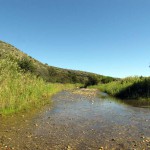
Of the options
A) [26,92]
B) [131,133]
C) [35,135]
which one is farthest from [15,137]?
[26,92]

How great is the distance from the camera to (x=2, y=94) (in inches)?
711

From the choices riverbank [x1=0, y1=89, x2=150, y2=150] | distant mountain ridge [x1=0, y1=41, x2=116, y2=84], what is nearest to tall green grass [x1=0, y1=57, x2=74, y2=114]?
riverbank [x1=0, y1=89, x2=150, y2=150]

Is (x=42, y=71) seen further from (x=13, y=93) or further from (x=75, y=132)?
→ (x=75, y=132)

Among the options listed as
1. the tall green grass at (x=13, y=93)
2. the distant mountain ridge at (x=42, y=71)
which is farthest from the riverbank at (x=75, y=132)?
the distant mountain ridge at (x=42, y=71)

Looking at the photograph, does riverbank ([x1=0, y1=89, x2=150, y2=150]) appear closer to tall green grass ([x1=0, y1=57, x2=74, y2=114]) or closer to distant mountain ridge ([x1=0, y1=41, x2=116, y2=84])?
tall green grass ([x1=0, y1=57, x2=74, y2=114])

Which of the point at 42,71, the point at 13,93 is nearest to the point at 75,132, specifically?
the point at 13,93

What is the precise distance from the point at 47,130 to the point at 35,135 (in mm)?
1110

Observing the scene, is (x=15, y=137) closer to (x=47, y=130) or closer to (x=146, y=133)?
(x=47, y=130)

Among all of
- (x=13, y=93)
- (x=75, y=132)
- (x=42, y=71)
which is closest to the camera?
(x=75, y=132)

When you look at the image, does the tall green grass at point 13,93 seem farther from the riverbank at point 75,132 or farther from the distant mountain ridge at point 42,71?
the distant mountain ridge at point 42,71

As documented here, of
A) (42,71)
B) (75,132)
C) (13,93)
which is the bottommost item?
(75,132)

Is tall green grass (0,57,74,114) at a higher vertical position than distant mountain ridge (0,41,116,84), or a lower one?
lower

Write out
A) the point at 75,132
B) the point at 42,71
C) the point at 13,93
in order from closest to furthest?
the point at 75,132 < the point at 13,93 < the point at 42,71

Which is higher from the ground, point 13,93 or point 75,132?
point 13,93
